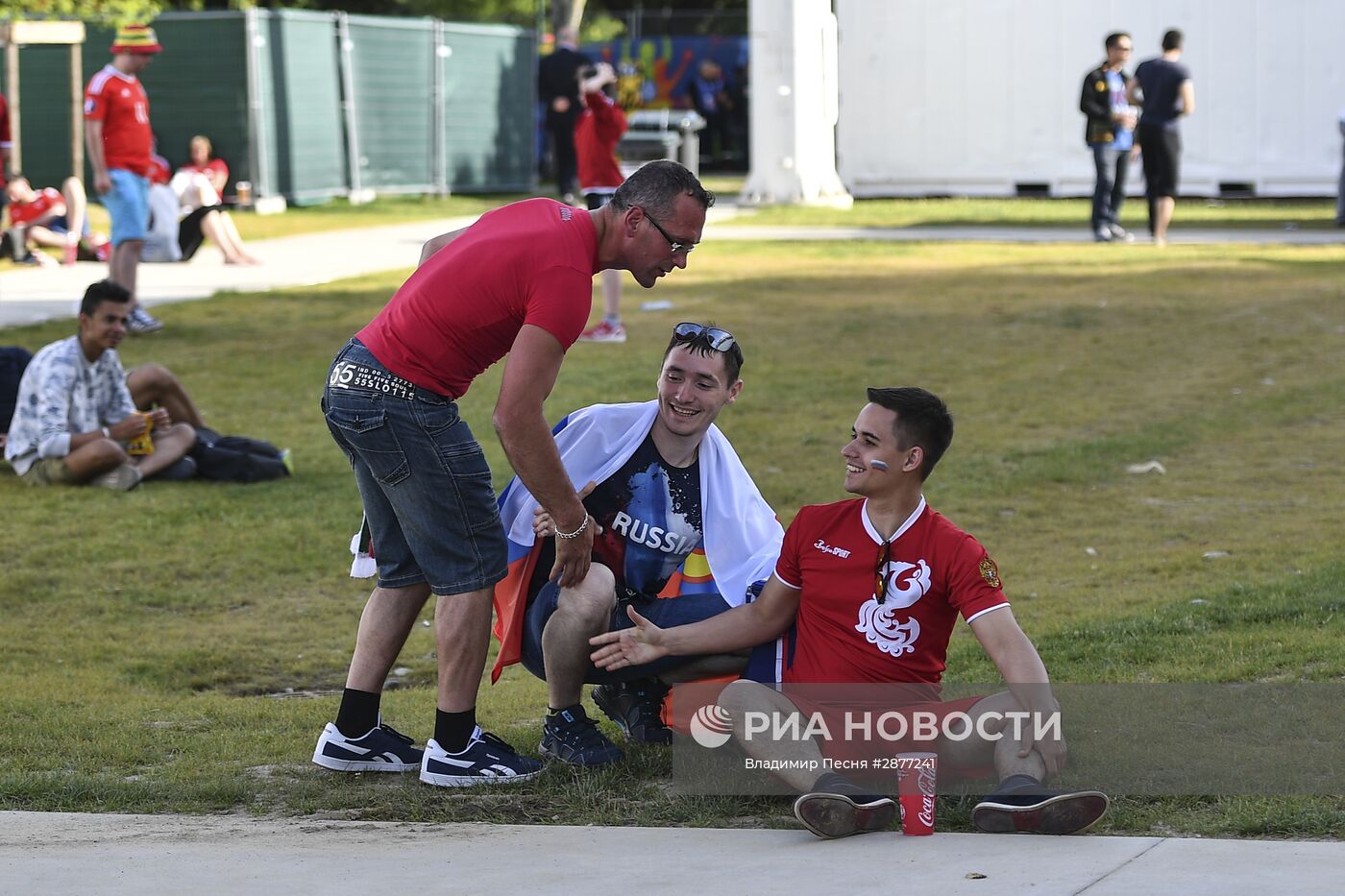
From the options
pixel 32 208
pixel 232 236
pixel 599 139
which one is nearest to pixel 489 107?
pixel 232 236

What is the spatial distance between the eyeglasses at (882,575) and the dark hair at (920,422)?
8.3 inches

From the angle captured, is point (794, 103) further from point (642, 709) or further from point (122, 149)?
point (642, 709)

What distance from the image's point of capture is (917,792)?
13.3ft

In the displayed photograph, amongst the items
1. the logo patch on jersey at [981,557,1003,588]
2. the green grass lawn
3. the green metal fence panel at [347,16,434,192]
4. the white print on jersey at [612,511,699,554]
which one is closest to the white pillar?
the green metal fence panel at [347,16,434,192]

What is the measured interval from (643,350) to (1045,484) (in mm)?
4390

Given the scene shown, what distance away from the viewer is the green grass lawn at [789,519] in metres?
4.82

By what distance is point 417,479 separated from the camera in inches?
177

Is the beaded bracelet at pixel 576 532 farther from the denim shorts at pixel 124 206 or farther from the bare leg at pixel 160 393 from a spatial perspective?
the denim shorts at pixel 124 206

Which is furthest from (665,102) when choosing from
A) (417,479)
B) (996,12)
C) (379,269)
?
(417,479)

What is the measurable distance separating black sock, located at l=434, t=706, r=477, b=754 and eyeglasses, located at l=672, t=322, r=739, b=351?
1.19 meters

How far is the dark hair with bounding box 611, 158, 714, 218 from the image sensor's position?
438 cm

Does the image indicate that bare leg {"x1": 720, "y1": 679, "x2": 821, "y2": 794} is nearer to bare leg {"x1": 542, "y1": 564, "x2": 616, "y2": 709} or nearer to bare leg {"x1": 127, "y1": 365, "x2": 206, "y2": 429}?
bare leg {"x1": 542, "y1": 564, "x2": 616, "y2": 709}

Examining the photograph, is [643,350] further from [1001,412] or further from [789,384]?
[1001,412]

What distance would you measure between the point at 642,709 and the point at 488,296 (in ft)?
4.39
